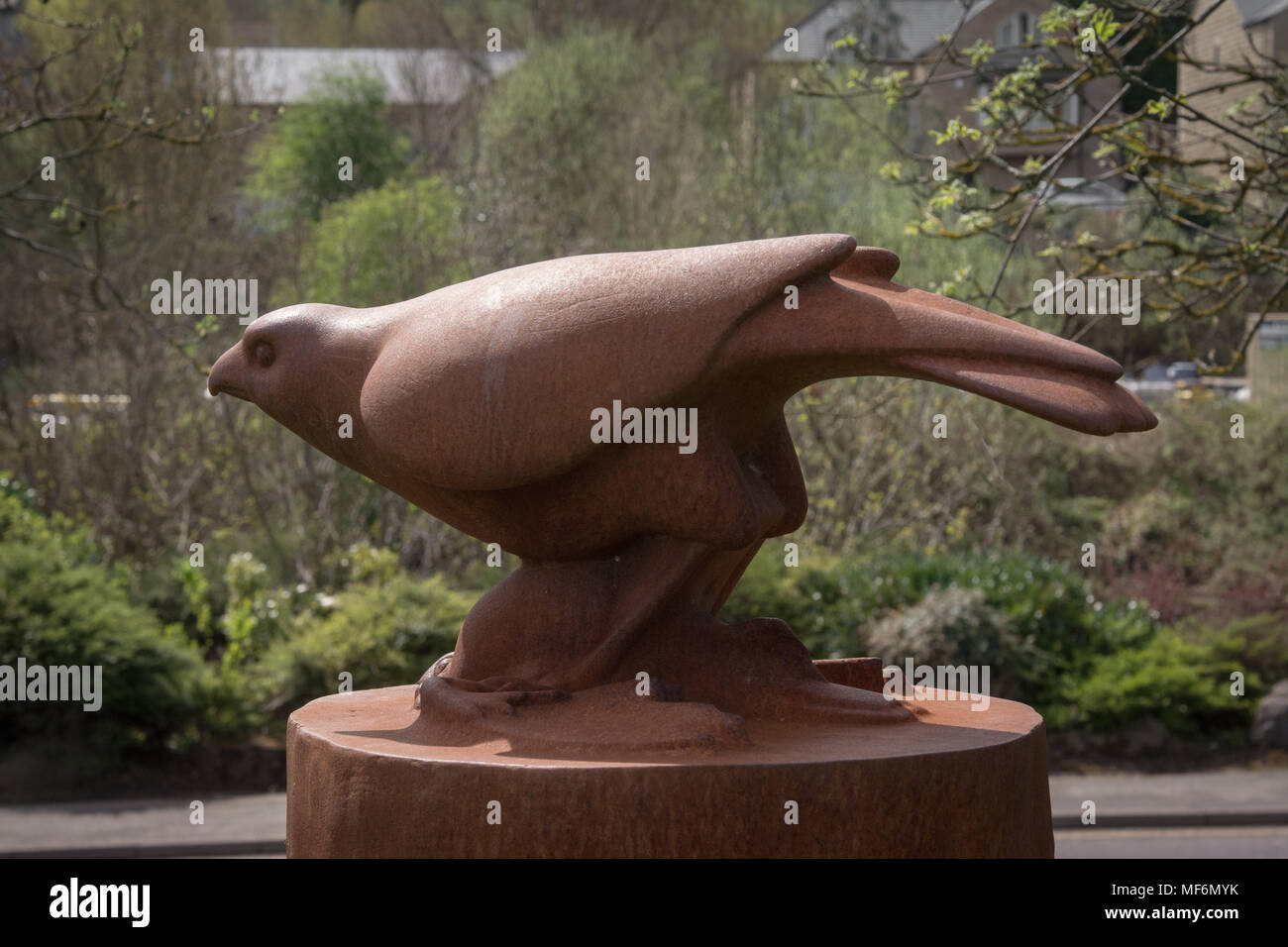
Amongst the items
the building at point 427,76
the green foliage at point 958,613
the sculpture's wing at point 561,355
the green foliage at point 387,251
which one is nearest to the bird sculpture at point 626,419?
the sculpture's wing at point 561,355

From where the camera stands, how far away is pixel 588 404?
14.5ft

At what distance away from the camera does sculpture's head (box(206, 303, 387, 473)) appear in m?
4.89

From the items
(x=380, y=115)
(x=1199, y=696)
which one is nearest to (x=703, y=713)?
(x=1199, y=696)

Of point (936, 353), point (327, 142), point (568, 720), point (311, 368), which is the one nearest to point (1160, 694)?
point (936, 353)

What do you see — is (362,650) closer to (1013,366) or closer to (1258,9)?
(1013,366)

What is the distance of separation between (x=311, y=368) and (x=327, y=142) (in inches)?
1081

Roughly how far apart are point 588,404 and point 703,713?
3.36 ft

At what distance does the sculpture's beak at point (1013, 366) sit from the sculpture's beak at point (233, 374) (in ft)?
7.43

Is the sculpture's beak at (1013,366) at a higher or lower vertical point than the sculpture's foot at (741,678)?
higher

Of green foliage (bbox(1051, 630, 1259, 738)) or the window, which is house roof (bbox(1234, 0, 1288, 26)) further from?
green foliage (bbox(1051, 630, 1259, 738))

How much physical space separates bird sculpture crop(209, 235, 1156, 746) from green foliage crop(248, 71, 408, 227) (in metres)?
24.8

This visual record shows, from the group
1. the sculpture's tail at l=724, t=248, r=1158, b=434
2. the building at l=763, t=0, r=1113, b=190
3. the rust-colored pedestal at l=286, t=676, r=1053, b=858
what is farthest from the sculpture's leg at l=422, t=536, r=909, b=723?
the building at l=763, t=0, r=1113, b=190

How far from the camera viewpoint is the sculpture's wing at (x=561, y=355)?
439 cm

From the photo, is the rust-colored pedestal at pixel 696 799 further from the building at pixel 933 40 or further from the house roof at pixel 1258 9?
the house roof at pixel 1258 9
